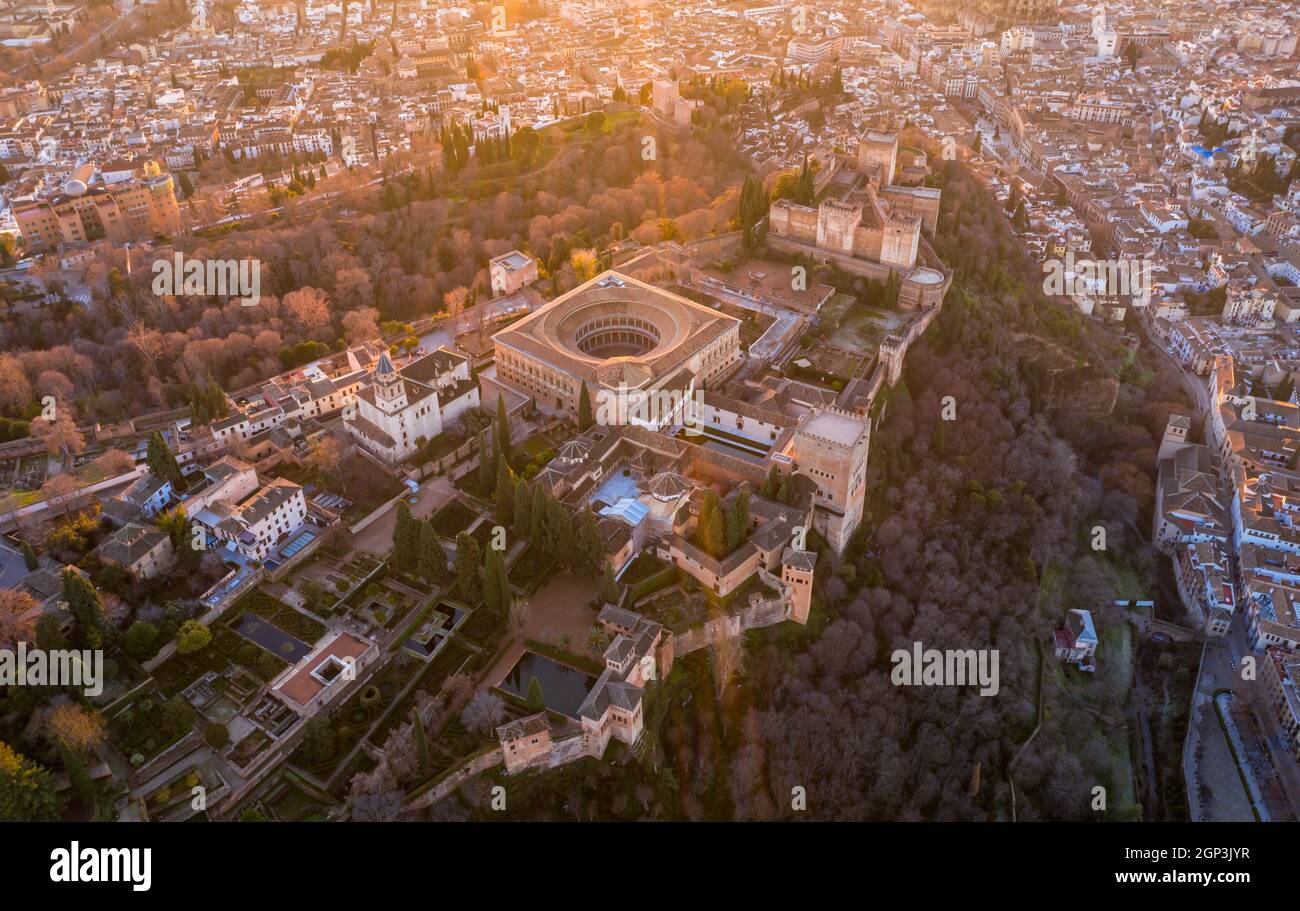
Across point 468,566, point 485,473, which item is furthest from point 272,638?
point 485,473

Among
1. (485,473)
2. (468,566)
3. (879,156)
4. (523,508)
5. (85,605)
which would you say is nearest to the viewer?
(85,605)

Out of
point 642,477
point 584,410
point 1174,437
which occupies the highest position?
point 584,410

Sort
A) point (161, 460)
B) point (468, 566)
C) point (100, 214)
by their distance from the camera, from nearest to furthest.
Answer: point (468, 566), point (161, 460), point (100, 214)

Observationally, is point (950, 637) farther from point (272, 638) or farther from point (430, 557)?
point (272, 638)

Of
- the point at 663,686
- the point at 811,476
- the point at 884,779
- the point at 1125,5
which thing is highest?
the point at 1125,5

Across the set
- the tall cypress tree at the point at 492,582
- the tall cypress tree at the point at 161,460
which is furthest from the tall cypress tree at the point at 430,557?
the tall cypress tree at the point at 161,460

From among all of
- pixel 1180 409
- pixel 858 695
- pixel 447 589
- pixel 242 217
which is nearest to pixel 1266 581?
pixel 1180 409

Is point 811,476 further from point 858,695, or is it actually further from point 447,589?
point 447,589

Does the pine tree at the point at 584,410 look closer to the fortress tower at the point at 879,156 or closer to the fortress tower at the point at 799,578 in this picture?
the fortress tower at the point at 799,578
